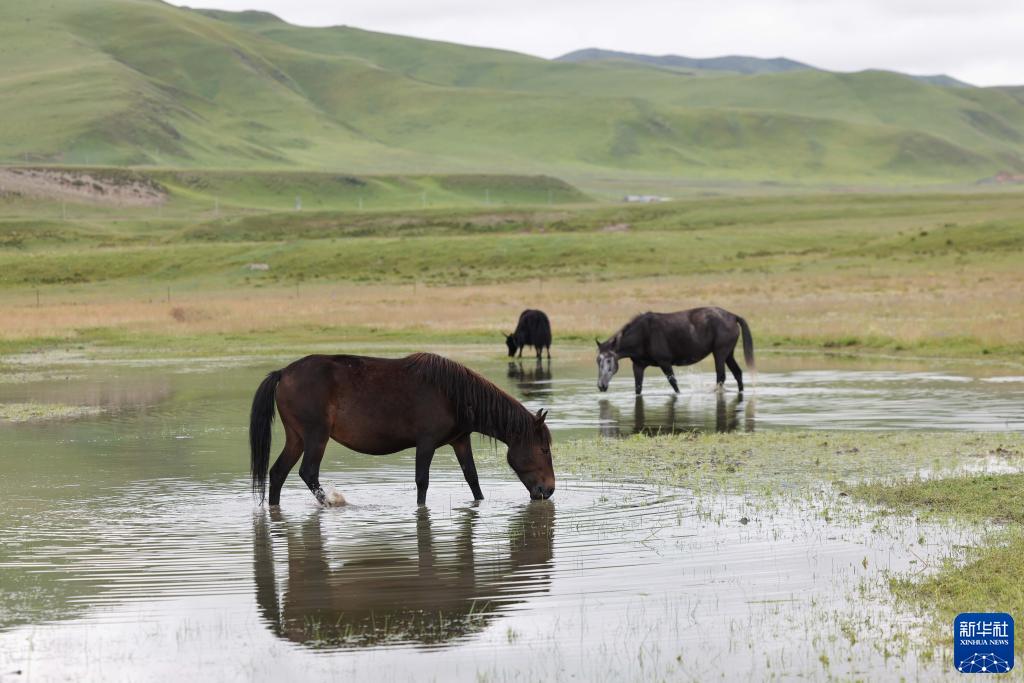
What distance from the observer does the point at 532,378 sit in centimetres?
2806

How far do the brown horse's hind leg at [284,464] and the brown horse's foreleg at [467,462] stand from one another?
1.63 meters

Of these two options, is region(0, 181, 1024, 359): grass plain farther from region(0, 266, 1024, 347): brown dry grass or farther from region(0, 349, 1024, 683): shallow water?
region(0, 349, 1024, 683): shallow water

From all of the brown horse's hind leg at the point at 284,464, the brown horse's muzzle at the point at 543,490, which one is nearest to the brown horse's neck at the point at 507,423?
the brown horse's muzzle at the point at 543,490

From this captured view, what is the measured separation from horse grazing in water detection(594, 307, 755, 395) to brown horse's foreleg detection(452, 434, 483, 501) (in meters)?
11.4

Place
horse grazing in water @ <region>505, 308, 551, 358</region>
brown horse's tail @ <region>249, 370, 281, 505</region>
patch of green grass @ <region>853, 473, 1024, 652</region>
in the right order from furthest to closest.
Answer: horse grazing in water @ <region>505, 308, 551, 358</region> < brown horse's tail @ <region>249, 370, 281, 505</region> < patch of green grass @ <region>853, 473, 1024, 652</region>

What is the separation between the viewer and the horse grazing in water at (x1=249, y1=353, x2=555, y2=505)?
501 inches

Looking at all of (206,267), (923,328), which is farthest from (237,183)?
(923,328)

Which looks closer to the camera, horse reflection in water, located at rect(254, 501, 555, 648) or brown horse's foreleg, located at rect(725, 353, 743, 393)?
horse reflection in water, located at rect(254, 501, 555, 648)

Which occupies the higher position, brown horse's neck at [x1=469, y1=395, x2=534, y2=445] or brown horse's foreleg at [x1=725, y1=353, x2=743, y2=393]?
brown horse's neck at [x1=469, y1=395, x2=534, y2=445]

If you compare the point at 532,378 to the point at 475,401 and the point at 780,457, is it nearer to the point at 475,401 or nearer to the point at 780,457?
Result: the point at 780,457

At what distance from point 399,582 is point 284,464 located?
351 cm

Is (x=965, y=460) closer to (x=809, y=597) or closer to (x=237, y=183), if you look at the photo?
(x=809, y=597)

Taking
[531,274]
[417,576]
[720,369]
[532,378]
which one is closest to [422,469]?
[417,576]

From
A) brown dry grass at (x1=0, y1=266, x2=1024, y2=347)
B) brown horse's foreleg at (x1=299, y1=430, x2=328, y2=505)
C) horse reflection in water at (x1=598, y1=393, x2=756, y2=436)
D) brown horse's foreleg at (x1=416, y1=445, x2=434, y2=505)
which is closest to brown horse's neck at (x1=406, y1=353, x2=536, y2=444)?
brown horse's foreleg at (x1=416, y1=445, x2=434, y2=505)
